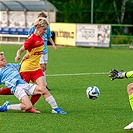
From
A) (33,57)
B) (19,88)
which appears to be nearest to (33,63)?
(33,57)

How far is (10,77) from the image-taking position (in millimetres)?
11906

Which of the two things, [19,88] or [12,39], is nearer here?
[19,88]

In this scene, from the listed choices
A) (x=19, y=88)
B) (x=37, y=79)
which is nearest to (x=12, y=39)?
(x=37, y=79)

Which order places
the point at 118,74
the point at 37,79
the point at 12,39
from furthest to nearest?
the point at 12,39 → the point at 37,79 → the point at 118,74

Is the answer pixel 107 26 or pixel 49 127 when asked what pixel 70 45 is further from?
pixel 49 127

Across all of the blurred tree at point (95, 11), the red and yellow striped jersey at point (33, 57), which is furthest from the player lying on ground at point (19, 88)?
the blurred tree at point (95, 11)

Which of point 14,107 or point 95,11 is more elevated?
point 14,107

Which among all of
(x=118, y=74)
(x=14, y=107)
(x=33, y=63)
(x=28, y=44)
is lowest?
(x=14, y=107)

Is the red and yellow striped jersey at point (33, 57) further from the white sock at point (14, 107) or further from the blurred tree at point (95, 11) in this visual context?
the blurred tree at point (95, 11)

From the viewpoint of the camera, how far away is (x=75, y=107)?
12.9 m

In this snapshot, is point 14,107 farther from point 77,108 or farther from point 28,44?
point 77,108

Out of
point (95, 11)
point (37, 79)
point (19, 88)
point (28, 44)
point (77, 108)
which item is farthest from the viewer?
point (95, 11)

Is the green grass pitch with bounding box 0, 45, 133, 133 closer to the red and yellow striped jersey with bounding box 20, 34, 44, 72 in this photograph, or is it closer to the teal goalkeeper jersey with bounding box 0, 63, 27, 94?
the teal goalkeeper jersey with bounding box 0, 63, 27, 94

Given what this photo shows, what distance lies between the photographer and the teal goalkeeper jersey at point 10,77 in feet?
38.9
